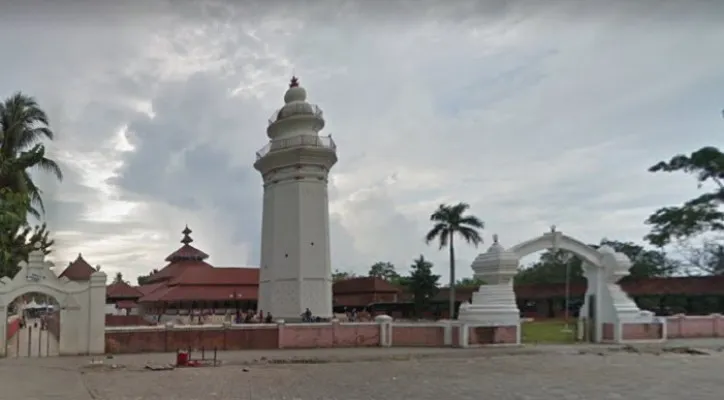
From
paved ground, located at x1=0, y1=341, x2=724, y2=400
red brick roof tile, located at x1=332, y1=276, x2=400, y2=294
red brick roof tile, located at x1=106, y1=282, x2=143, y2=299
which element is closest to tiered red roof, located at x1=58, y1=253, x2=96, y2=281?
red brick roof tile, located at x1=106, y1=282, x2=143, y2=299

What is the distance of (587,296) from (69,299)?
17.8m

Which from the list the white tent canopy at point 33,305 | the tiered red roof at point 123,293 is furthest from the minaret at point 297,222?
the white tent canopy at point 33,305

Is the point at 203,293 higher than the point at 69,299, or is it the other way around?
the point at 69,299

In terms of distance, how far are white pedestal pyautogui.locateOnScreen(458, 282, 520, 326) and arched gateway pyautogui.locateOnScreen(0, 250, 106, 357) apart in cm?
1142

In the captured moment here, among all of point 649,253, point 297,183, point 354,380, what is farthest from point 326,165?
point 649,253

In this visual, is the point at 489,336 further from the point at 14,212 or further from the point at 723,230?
the point at 723,230

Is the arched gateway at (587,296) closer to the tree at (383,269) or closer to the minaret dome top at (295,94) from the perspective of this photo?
the minaret dome top at (295,94)

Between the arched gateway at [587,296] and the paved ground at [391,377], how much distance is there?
2631 millimetres

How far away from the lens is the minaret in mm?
31125

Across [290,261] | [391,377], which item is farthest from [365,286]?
[391,377]

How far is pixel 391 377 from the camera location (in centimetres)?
1455

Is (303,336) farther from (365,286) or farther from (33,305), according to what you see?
(33,305)

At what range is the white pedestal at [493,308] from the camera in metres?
23.0

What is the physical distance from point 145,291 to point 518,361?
109ft
